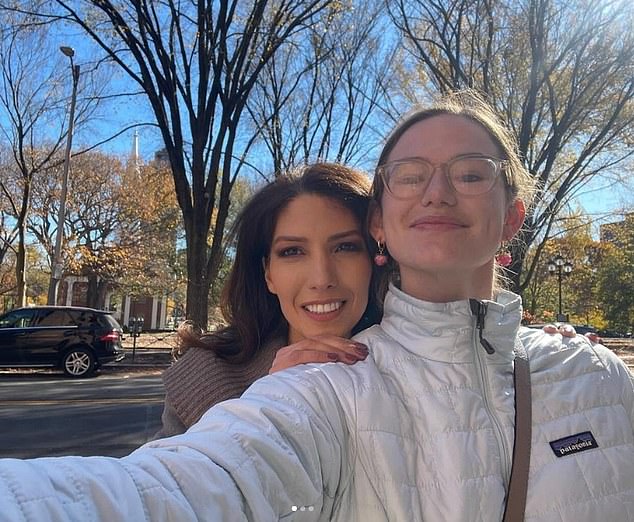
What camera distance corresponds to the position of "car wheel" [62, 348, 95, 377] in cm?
1396

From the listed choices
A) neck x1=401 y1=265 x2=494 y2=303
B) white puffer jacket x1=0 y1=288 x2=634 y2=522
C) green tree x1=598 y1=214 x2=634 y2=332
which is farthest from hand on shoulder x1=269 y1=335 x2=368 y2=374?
green tree x1=598 y1=214 x2=634 y2=332

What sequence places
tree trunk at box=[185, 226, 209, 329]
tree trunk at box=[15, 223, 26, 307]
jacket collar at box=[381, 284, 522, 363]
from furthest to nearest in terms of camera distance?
tree trunk at box=[15, 223, 26, 307]
tree trunk at box=[185, 226, 209, 329]
jacket collar at box=[381, 284, 522, 363]

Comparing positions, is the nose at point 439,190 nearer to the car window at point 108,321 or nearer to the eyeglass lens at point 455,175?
the eyeglass lens at point 455,175

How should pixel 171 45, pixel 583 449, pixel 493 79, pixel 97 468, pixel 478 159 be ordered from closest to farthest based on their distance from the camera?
pixel 97 468
pixel 583 449
pixel 478 159
pixel 171 45
pixel 493 79

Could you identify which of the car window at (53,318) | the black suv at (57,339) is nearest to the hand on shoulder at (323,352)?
the black suv at (57,339)

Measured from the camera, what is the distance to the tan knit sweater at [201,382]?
199cm

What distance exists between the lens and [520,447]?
4.21 ft

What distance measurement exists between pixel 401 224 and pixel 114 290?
40026 mm

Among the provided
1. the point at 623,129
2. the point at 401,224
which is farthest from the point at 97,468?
the point at 623,129

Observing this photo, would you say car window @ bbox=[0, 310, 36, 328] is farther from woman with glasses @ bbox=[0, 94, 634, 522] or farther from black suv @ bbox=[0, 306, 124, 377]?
woman with glasses @ bbox=[0, 94, 634, 522]

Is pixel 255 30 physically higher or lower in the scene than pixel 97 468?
higher

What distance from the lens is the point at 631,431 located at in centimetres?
140

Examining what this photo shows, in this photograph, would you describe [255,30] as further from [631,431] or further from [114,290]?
[114,290]

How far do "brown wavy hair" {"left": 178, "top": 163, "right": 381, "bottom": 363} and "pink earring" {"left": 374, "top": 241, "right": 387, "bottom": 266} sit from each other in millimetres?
78
